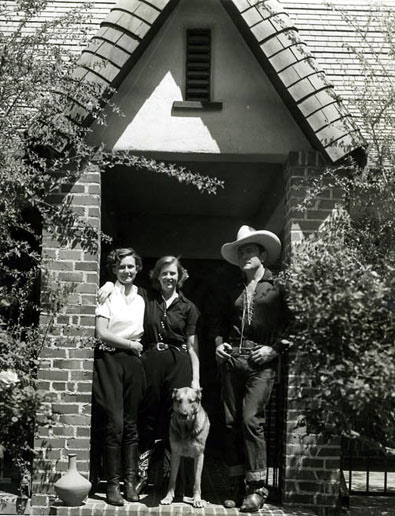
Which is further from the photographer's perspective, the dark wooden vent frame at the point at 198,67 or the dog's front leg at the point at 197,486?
the dark wooden vent frame at the point at 198,67

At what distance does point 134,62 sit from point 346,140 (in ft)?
6.32

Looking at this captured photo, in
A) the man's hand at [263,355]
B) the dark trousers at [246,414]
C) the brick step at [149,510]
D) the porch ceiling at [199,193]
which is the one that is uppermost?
the porch ceiling at [199,193]

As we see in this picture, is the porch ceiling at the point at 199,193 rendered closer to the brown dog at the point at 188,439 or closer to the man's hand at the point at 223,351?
the man's hand at the point at 223,351

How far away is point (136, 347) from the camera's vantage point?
22.5 ft

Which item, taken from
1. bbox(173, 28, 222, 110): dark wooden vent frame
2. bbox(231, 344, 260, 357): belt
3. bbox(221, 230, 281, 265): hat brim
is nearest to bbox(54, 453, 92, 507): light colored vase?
bbox(231, 344, 260, 357): belt

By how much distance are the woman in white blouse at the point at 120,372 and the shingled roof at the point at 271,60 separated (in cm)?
151

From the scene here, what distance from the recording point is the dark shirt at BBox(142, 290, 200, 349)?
704 cm

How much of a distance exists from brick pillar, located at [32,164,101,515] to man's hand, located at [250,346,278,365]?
4.43 feet

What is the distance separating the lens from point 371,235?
22.8 ft

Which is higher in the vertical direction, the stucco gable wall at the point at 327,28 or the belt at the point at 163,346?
the stucco gable wall at the point at 327,28

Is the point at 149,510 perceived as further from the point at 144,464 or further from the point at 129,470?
the point at 144,464

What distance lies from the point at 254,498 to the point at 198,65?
370cm

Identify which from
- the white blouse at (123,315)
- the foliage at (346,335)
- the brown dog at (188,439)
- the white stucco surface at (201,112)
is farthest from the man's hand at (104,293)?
the foliage at (346,335)

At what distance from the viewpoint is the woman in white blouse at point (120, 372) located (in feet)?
22.2
